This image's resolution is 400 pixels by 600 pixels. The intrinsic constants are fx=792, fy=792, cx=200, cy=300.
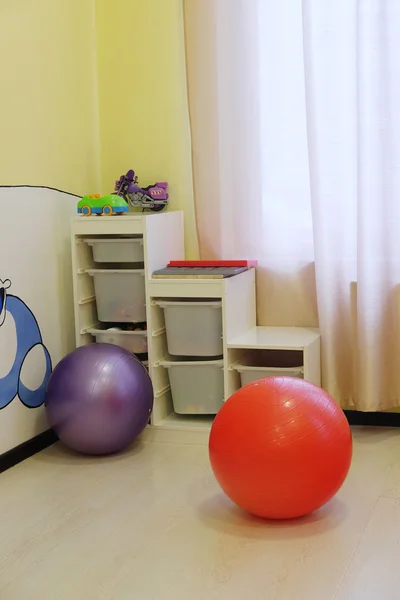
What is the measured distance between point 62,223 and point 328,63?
135cm

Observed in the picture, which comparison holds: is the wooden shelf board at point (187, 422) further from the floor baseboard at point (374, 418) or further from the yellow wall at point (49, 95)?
the yellow wall at point (49, 95)

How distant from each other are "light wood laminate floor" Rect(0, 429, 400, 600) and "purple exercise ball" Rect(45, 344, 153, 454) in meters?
0.11

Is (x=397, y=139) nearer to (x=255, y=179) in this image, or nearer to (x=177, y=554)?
(x=255, y=179)

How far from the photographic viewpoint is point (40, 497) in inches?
111

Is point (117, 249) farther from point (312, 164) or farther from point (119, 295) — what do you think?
point (312, 164)

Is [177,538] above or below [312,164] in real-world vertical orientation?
below

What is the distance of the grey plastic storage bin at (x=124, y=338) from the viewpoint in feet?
11.8

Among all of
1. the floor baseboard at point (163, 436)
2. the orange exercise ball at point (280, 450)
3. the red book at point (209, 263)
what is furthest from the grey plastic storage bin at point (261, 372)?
the orange exercise ball at point (280, 450)

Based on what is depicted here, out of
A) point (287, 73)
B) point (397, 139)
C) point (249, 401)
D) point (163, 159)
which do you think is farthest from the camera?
point (163, 159)

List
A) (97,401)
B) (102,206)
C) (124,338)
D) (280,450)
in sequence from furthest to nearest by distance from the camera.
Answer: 1. (124,338)
2. (102,206)
3. (97,401)
4. (280,450)

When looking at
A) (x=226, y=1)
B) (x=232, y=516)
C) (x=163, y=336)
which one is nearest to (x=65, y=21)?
(x=226, y=1)

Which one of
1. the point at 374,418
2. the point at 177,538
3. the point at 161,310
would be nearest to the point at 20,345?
the point at 161,310

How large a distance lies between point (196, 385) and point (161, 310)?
14.7 inches

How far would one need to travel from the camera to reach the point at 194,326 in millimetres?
3473
